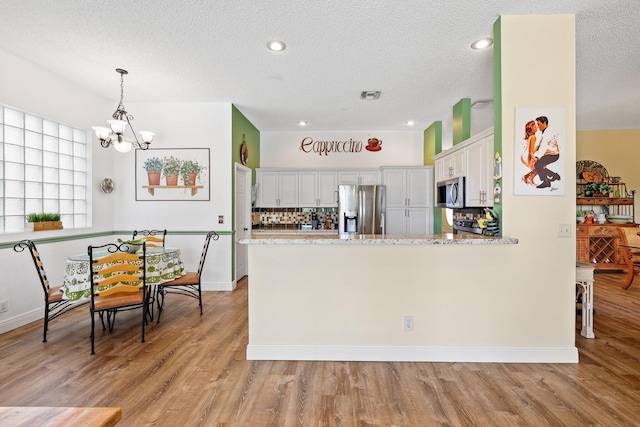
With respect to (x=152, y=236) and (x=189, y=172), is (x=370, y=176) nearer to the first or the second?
(x=189, y=172)

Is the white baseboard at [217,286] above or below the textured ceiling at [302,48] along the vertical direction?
below

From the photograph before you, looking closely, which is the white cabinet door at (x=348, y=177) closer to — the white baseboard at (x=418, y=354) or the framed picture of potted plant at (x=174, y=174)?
the framed picture of potted plant at (x=174, y=174)

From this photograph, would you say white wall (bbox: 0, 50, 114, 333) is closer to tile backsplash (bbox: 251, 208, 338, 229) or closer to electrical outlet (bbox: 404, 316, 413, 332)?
tile backsplash (bbox: 251, 208, 338, 229)

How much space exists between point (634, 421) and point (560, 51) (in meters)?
2.64

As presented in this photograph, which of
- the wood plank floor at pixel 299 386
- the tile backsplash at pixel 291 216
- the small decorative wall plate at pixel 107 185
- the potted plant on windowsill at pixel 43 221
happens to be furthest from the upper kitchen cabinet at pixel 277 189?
the wood plank floor at pixel 299 386

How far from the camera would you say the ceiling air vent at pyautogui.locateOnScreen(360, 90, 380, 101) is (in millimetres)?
4137

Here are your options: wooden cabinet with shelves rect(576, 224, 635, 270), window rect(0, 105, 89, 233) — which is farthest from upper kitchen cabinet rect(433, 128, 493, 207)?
window rect(0, 105, 89, 233)

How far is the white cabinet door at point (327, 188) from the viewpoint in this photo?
20.0 ft

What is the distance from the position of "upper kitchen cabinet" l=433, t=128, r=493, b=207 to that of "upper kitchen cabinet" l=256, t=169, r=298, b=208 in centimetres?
292

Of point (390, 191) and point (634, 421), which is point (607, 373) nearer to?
point (634, 421)

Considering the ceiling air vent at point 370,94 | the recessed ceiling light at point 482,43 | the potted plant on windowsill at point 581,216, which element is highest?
the ceiling air vent at point 370,94

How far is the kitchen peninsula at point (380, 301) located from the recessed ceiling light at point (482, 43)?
6.06 ft

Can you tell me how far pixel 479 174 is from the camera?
3.58 m

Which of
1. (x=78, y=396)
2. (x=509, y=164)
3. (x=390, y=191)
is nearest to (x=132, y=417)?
(x=78, y=396)
